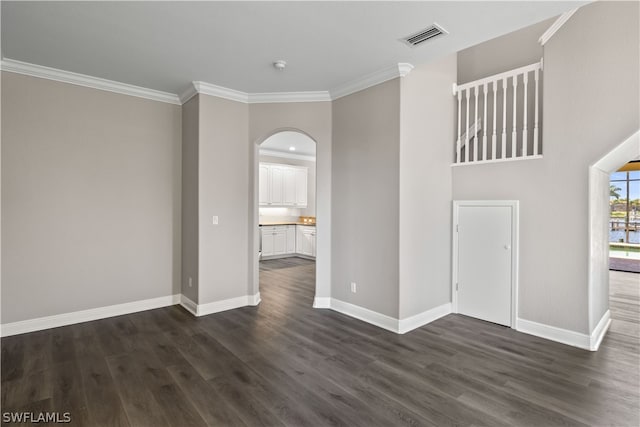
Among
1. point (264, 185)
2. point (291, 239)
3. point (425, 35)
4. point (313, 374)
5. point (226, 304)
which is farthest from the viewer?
point (291, 239)

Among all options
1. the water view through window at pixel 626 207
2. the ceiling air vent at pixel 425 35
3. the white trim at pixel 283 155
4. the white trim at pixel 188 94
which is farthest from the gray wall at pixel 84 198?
the water view through window at pixel 626 207

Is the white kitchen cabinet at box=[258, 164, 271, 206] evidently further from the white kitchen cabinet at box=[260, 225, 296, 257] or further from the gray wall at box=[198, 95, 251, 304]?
the gray wall at box=[198, 95, 251, 304]

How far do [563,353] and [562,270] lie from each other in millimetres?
803

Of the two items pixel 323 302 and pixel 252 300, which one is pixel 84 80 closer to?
pixel 252 300

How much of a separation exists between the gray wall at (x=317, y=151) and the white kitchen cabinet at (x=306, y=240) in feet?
12.9

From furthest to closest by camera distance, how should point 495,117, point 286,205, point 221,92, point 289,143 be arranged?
point 286,205, point 289,143, point 221,92, point 495,117

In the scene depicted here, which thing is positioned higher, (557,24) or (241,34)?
(557,24)

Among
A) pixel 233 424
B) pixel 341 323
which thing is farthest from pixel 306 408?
pixel 341 323

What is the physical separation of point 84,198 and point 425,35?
13.4 feet

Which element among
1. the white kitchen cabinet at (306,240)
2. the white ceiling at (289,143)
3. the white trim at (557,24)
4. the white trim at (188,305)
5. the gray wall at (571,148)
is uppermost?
the white trim at (557,24)

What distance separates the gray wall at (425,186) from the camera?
11.8ft

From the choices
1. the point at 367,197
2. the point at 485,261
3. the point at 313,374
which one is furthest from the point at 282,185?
the point at 313,374

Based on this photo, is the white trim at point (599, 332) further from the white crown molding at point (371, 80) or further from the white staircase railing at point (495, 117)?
the white crown molding at point (371, 80)

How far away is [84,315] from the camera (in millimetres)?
3877
